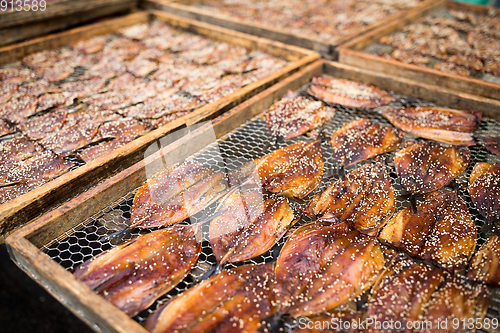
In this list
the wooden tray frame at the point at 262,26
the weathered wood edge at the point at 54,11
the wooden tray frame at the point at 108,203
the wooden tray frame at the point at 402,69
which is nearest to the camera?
the wooden tray frame at the point at 108,203

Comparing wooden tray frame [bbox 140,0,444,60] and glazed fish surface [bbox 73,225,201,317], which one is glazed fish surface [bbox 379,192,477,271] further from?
wooden tray frame [bbox 140,0,444,60]

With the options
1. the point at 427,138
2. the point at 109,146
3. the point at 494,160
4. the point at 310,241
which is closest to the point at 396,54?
the point at 427,138

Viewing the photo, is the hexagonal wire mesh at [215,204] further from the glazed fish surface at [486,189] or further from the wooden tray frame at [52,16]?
the wooden tray frame at [52,16]

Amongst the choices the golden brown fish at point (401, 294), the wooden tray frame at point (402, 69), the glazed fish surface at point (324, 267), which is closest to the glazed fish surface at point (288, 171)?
the glazed fish surface at point (324, 267)

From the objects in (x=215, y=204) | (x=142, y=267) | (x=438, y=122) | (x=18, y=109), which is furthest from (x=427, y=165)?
(x=18, y=109)

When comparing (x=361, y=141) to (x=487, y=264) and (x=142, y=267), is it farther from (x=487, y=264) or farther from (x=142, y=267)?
(x=142, y=267)

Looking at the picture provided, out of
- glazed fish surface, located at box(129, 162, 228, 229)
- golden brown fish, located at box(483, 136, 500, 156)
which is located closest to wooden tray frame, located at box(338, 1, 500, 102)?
golden brown fish, located at box(483, 136, 500, 156)

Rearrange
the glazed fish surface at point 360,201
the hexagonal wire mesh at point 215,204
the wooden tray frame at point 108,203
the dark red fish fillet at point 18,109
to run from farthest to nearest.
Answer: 1. the dark red fish fillet at point 18,109
2. the glazed fish surface at point 360,201
3. the hexagonal wire mesh at point 215,204
4. the wooden tray frame at point 108,203
